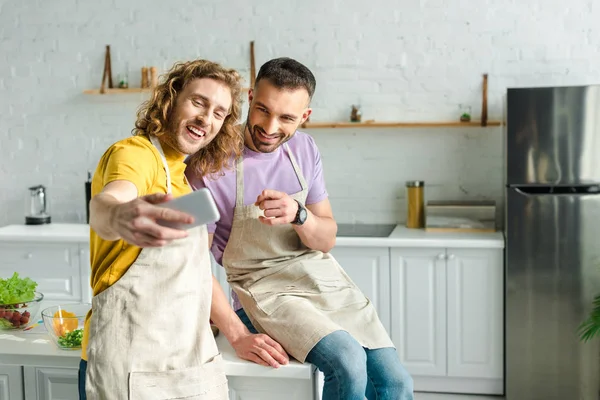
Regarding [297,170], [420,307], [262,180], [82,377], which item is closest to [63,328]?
[82,377]

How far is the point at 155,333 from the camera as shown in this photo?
1.94 m

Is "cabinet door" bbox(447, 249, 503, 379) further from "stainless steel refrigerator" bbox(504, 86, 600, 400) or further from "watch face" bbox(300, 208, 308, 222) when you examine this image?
"watch face" bbox(300, 208, 308, 222)

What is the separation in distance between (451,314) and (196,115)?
7.98 ft

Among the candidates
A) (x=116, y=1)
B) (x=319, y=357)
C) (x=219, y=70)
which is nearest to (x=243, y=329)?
(x=319, y=357)

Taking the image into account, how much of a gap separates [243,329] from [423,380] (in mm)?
2140

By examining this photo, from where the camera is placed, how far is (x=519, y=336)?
3973mm

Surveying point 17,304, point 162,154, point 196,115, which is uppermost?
point 196,115

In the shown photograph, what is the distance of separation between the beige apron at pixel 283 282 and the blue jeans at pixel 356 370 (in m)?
0.06

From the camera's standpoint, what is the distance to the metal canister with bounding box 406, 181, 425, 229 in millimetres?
4480

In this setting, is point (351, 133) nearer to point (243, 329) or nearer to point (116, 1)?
point (116, 1)

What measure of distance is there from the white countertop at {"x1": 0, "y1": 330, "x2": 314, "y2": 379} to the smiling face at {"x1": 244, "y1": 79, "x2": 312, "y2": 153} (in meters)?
0.65

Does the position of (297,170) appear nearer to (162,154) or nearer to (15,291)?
(162,154)

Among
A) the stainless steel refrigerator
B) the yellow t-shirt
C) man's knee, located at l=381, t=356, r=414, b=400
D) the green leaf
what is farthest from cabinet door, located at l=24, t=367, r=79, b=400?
the green leaf

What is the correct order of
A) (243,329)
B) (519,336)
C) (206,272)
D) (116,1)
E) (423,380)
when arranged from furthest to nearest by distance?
(116,1) < (423,380) < (519,336) < (243,329) < (206,272)
